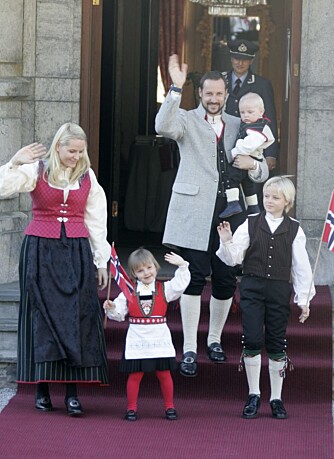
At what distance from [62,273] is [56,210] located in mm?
373

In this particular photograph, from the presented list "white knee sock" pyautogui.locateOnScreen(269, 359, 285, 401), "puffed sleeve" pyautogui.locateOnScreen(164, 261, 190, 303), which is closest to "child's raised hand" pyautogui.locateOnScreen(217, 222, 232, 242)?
"puffed sleeve" pyautogui.locateOnScreen(164, 261, 190, 303)

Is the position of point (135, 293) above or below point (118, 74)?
below

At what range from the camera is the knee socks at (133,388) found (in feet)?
24.0

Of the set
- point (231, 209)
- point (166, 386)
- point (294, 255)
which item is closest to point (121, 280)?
point (166, 386)

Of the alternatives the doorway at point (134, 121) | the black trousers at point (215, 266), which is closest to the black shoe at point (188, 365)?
the black trousers at point (215, 266)

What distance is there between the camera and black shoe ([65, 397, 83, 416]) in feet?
24.1

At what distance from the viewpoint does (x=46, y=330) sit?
734 cm

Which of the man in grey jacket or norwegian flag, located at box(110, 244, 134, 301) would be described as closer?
norwegian flag, located at box(110, 244, 134, 301)

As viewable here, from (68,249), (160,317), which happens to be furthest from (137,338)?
(68,249)

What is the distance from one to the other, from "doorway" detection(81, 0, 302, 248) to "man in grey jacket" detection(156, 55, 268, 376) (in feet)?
5.57

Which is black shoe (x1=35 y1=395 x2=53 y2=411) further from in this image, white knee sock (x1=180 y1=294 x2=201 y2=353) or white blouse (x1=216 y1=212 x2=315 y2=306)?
white blouse (x1=216 y1=212 x2=315 y2=306)

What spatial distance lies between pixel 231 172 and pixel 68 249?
1.18 m

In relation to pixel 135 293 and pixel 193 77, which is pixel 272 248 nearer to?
pixel 135 293

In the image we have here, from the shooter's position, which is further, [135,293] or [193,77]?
[193,77]
